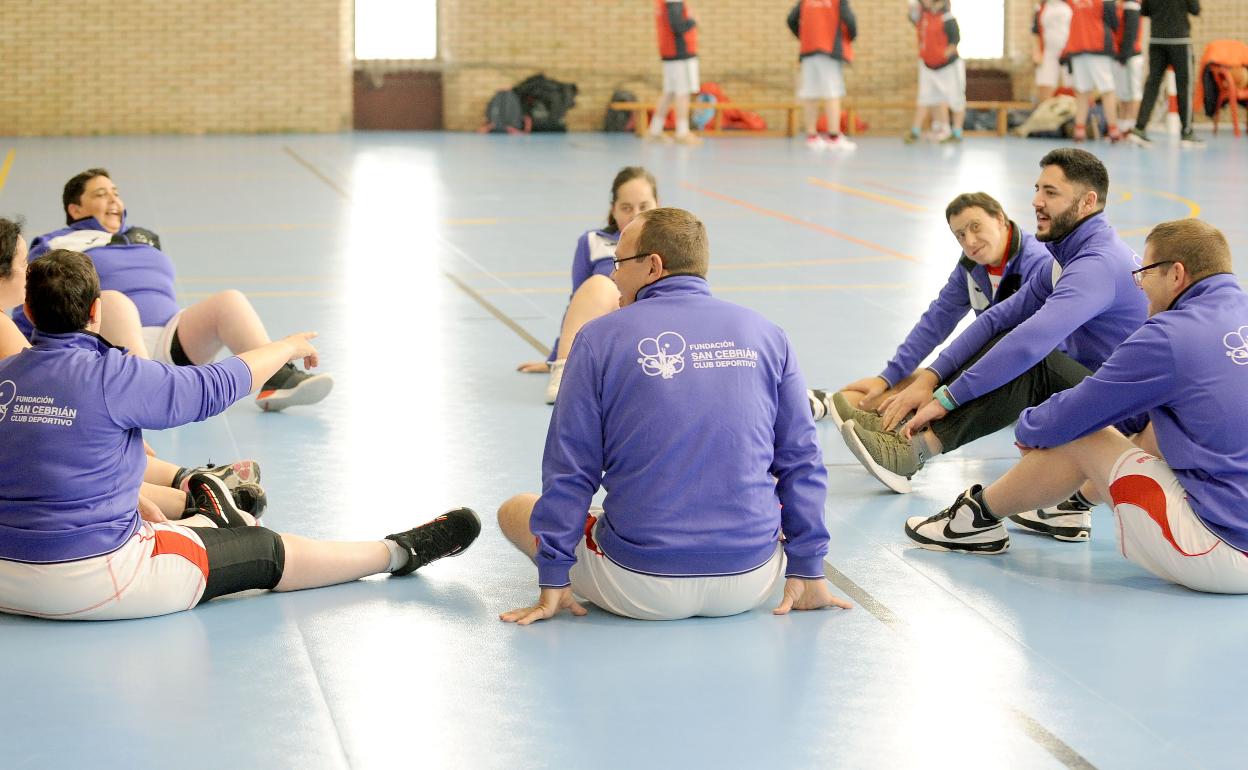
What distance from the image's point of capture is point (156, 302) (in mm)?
6387

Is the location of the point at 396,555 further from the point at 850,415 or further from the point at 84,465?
the point at 850,415

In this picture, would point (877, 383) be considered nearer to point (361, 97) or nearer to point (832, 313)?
point (832, 313)

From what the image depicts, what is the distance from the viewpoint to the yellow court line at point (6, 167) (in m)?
15.3

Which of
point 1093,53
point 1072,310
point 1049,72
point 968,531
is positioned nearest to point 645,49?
point 1049,72

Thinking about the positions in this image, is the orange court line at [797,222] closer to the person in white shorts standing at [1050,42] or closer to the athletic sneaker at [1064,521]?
the athletic sneaker at [1064,521]

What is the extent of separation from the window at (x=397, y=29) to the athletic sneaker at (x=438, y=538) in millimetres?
20398

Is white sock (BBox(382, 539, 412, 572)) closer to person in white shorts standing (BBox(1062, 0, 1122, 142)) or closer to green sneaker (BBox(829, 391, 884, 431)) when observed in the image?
green sneaker (BBox(829, 391, 884, 431))

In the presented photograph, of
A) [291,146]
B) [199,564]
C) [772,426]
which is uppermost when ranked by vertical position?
[291,146]

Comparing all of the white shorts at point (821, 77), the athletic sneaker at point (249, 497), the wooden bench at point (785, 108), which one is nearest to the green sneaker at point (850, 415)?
the athletic sneaker at point (249, 497)

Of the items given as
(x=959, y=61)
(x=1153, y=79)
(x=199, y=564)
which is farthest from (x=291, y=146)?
(x=199, y=564)

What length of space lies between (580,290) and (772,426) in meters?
2.98

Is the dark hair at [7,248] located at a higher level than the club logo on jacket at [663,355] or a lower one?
higher

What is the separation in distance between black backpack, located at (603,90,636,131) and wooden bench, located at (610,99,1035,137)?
90 millimetres

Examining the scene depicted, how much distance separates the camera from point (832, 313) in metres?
8.62
